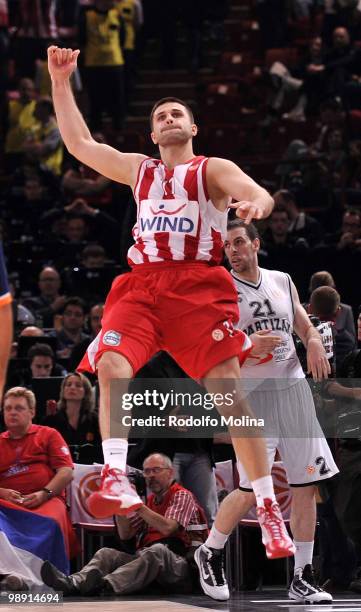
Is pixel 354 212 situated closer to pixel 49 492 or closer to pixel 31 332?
pixel 31 332

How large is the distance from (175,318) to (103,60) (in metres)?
12.5

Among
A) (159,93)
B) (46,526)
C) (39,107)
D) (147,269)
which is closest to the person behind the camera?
(147,269)

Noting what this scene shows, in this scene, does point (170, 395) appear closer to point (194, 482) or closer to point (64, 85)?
point (194, 482)

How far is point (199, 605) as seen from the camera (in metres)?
7.30

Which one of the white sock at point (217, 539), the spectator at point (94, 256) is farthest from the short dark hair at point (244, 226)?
the spectator at point (94, 256)

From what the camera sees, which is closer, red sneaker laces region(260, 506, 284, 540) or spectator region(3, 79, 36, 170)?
red sneaker laces region(260, 506, 284, 540)

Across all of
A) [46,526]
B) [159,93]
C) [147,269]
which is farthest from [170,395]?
[159,93]

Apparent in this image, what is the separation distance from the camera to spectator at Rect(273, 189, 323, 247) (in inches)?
536

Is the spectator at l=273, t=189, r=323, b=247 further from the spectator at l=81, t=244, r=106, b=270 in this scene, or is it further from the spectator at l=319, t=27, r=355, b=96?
the spectator at l=319, t=27, r=355, b=96

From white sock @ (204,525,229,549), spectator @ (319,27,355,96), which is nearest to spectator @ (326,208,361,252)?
spectator @ (319,27,355,96)

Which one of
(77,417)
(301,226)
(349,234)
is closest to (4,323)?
(77,417)

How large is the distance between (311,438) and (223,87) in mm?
11600

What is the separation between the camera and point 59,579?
841 centimetres

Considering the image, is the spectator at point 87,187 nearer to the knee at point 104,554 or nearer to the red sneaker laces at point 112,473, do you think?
the knee at point 104,554
